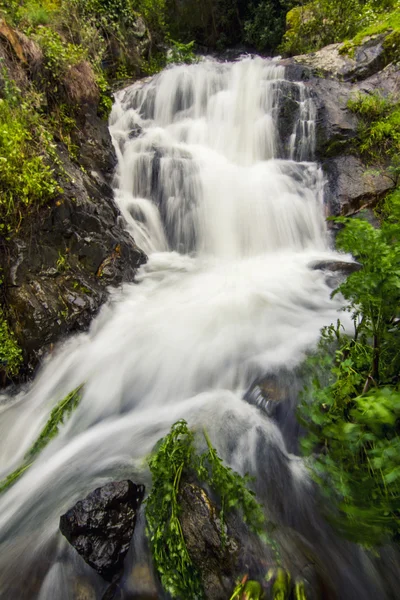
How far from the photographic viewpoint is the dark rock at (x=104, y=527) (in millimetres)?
1857

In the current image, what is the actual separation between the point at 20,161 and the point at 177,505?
391 centimetres

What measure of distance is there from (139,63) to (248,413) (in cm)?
1180

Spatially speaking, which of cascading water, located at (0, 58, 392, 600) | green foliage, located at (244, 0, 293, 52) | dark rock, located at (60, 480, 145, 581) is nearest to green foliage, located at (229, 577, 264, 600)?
cascading water, located at (0, 58, 392, 600)

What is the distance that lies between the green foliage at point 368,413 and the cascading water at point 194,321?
0.53m

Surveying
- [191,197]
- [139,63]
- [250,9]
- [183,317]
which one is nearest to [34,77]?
[191,197]

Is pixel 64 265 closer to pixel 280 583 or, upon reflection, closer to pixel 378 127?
pixel 280 583

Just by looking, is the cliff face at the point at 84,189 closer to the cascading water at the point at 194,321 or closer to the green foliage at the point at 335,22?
the cascading water at the point at 194,321

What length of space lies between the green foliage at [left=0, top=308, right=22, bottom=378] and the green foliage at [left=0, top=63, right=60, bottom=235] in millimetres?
1114

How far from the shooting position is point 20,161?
3.81m

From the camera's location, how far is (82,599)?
1.80 m

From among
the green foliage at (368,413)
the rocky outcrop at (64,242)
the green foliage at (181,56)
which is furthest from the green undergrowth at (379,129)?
the green foliage at (181,56)

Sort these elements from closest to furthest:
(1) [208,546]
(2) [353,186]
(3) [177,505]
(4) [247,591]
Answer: (4) [247,591], (1) [208,546], (3) [177,505], (2) [353,186]

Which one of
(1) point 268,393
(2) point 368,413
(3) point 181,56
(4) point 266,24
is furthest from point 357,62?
(2) point 368,413

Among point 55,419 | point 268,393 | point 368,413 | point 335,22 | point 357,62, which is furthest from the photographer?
point 335,22
